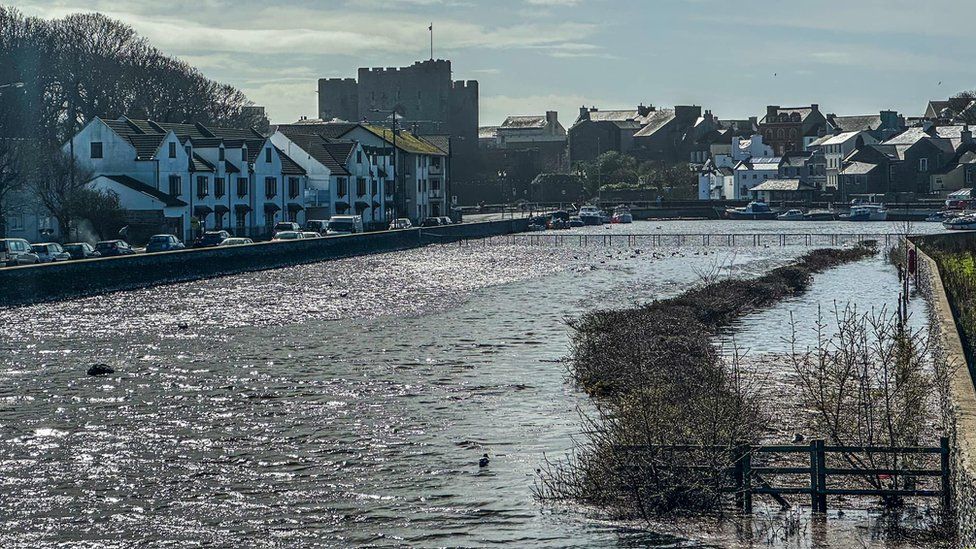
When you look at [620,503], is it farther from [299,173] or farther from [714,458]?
[299,173]

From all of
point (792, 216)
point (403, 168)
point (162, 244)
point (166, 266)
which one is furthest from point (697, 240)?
A: point (166, 266)

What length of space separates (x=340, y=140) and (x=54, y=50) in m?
26.6

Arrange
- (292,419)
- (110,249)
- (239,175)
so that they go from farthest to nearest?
(239,175) < (110,249) < (292,419)

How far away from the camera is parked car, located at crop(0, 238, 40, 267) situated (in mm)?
56625

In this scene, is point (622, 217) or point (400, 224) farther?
point (622, 217)

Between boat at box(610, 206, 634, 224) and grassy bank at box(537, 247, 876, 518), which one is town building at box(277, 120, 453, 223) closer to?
boat at box(610, 206, 634, 224)

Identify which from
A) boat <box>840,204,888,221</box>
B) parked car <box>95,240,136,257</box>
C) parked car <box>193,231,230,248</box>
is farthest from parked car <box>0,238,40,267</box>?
boat <box>840,204,888,221</box>

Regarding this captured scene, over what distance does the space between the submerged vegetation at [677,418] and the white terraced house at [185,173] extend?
2142 inches

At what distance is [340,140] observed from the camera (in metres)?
124

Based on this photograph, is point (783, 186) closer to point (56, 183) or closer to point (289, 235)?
point (289, 235)

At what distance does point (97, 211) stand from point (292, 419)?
53.8 metres

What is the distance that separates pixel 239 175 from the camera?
96500 mm

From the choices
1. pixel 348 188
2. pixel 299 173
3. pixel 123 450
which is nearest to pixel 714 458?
pixel 123 450

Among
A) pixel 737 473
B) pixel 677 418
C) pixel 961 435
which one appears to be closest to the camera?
pixel 961 435
